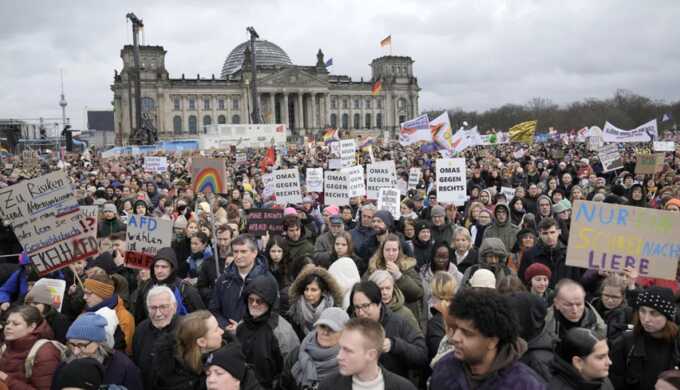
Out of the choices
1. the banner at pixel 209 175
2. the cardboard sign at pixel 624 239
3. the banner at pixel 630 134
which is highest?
the banner at pixel 630 134

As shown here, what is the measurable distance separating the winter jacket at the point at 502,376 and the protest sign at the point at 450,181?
7.26 m

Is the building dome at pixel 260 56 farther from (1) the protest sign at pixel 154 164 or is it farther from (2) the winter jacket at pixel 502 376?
(2) the winter jacket at pixel 502 376

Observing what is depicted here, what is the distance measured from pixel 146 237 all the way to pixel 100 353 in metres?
2.91

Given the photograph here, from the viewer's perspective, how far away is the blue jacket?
4.97m

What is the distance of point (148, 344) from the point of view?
4051 mm

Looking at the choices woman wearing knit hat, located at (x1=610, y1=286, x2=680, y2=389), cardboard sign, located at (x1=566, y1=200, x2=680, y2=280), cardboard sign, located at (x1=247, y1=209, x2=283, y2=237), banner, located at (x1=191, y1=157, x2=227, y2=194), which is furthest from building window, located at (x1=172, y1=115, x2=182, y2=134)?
woman wearing knit hat, located at (x1=610, y1=286, x2=680, y2=389)

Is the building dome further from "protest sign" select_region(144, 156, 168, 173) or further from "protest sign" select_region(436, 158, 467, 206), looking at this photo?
"protest sign" select_region(436, 158, 467, 206)

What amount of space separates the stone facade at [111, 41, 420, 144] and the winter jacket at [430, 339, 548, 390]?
82.5 m

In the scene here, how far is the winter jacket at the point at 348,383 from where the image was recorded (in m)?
2.86

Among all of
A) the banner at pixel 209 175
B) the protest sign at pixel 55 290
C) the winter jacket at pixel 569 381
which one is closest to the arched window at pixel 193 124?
the banner at pixel 209 175

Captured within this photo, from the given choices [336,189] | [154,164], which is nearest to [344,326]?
[336,189]

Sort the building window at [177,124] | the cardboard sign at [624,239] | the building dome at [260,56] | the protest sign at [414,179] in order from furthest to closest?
1. the building dome at [260,56]
2. the building window at [177,124]
3. the protest sign at [414,179]
4. the cardboard sign at [624,239]

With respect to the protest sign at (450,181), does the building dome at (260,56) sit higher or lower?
higher

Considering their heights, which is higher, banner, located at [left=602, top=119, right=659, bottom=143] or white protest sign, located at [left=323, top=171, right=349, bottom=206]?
banner, located at [left=602, top=119, right=659, bottom=143]
